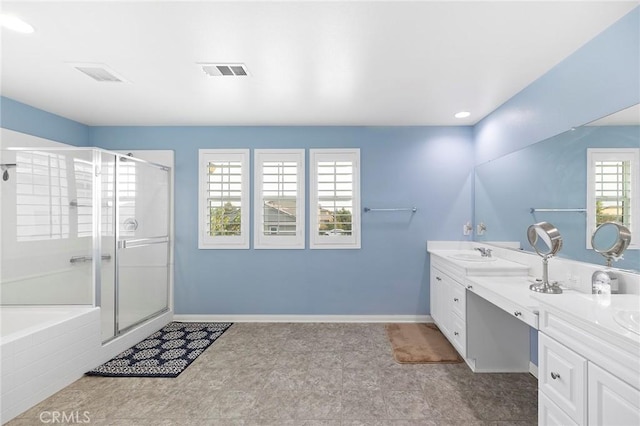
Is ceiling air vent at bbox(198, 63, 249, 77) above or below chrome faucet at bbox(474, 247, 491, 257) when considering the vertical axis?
above

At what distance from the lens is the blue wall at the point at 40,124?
2.88 meters

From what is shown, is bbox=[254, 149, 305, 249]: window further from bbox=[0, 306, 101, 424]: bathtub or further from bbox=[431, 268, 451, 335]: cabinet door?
bbox=[0, 306, 101, 424]: bathtub

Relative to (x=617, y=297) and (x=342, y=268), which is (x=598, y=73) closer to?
(x=617, y=297)

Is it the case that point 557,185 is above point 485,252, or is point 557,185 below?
above

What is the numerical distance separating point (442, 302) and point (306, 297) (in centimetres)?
159

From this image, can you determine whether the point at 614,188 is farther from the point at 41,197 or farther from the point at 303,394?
the point at 41,197

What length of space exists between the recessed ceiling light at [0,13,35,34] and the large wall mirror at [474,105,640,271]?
356cm

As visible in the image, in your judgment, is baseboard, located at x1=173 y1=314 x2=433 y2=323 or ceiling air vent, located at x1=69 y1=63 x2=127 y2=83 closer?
ceiling air vent, located at x1=69 y1=63 x2=127 y2=83

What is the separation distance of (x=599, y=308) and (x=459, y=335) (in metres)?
1.50

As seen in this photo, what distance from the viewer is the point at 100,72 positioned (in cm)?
238

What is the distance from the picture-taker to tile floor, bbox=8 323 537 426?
6.51 feet

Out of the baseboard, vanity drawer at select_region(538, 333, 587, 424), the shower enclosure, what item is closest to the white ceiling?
the shower enclosure

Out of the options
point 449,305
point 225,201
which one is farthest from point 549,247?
point 225,201

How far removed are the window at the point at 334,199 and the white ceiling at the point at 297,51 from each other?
70 centimetres
